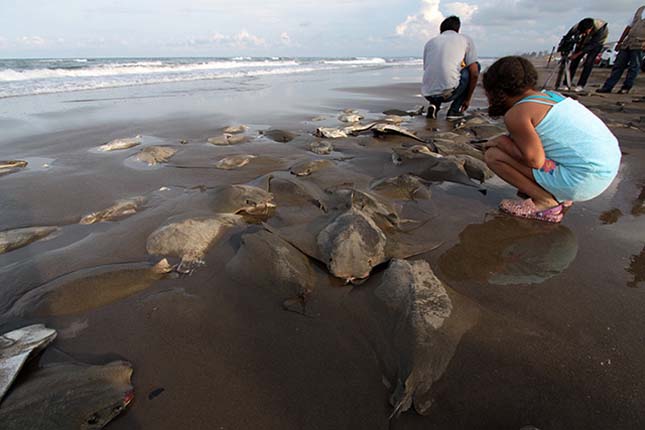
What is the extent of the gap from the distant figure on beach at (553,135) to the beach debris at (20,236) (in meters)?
3.93

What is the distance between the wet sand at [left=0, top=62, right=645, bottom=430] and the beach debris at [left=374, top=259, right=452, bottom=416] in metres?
0.05

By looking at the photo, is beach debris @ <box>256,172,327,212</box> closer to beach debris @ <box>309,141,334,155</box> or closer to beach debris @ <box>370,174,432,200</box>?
beach debris @ <box>370,174,432,200</box>

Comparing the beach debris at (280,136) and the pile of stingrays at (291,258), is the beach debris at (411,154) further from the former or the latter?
the beach debris at (280,136)

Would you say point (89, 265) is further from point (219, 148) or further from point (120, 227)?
point (219, 148)

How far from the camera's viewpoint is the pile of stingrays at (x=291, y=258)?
4.69 feet

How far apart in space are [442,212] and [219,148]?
A: 366 cm

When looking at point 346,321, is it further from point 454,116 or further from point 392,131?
point 454,116

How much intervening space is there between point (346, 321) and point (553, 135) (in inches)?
89.6

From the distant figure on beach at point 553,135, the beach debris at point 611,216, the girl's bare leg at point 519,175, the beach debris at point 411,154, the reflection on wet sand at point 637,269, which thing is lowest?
the beach debris at point 611,216

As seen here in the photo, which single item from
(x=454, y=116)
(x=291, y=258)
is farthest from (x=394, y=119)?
(x=291, y=258)

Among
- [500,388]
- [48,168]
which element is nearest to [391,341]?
[500,388]

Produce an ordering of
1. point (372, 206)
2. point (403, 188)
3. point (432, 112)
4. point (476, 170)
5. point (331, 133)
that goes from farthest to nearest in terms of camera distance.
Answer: point (432, 112)
point (331, 133)
point (476, 170)
point (403, 188)
point (372, 206)

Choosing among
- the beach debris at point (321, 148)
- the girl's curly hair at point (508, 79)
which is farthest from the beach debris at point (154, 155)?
the girl's curly hair at point (508, 79)

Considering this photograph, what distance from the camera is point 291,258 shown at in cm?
218
